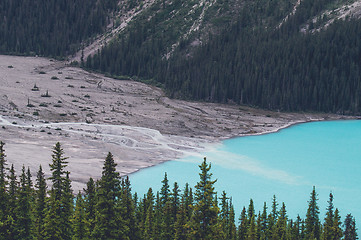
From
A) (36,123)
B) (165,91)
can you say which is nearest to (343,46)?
(165,91)

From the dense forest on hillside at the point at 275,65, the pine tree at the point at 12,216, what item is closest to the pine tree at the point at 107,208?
the pine tree at the point at 12,216

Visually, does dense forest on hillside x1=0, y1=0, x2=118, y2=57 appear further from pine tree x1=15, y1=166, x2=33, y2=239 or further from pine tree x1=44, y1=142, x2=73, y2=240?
pine tree x1=44, y1=142, x2=73, y2=240

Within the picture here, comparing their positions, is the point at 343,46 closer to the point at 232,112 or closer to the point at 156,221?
the point at 232,112

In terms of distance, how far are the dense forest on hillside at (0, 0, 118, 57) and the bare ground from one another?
27358mm

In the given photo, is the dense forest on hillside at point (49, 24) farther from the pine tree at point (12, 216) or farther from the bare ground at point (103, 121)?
the pine tree at point (12, 216)

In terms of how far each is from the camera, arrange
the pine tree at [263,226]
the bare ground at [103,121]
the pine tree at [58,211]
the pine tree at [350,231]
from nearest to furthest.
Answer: the pine tree at [58,211]
the pine tree at [263,226]
the pine tree at [350,231]
the bare ground at [103,121]

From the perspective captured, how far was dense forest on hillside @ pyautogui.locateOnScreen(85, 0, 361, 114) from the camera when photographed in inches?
4360

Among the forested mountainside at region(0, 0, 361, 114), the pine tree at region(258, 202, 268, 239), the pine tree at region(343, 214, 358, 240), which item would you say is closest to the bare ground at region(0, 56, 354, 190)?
A: the forested mountainside at region(0, 0, 361, 114)

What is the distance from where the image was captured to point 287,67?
11194cm

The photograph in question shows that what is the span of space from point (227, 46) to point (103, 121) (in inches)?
1665

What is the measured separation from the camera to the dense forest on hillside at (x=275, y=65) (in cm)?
11075

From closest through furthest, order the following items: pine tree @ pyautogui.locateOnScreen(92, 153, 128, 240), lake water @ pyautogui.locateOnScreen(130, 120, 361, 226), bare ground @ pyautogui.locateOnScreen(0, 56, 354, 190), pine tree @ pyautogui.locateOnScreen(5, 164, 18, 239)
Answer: pine tree @ pyautogui.locateOnScreen(92, 153, 128, 240) < pine tree @ pyautogui.locateOnScreen(5, 164, 18, 239) < lake water @ pyautogui.locateOnScreen(130, 120, 361, 226) < bare ground @ pyautogui.locateOnScreen(0, 56, 354, 190)

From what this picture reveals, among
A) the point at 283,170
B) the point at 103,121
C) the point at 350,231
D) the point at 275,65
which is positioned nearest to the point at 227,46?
the point at 275,65

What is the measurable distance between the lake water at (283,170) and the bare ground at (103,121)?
392 centimetres
